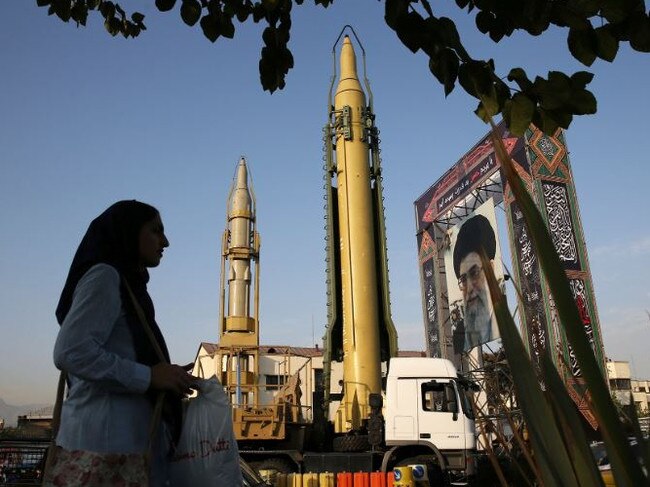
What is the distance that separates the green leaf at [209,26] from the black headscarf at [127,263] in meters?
1.06

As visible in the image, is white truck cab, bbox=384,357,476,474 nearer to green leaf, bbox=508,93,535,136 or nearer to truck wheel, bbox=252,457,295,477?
truck wheel, bbox=252,457,295,477

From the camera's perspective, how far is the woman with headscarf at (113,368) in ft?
4.95

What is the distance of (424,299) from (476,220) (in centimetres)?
512

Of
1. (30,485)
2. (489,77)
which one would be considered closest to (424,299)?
(30,485)

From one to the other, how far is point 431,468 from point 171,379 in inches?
324

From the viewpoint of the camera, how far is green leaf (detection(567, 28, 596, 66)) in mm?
1788

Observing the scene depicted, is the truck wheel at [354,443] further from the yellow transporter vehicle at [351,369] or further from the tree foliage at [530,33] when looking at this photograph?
the tree foliage at [530,33]

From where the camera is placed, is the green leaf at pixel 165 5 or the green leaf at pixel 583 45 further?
the green leaf at pixel 165 5

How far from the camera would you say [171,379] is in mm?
1609

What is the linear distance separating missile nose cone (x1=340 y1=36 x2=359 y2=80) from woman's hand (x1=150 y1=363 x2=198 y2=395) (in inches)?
526

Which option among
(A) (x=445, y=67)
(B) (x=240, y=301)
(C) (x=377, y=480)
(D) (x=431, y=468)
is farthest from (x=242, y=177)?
(A) (x=445, y=67)

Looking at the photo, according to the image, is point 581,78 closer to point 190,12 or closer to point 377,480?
point 190,12

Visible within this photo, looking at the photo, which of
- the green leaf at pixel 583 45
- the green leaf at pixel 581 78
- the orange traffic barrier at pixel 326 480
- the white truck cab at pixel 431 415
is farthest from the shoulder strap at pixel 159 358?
the white truck cab at pixel 431 415

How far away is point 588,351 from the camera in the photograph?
570 millimetres
